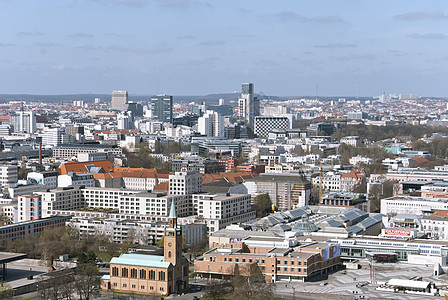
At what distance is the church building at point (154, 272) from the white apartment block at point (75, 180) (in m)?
20.6

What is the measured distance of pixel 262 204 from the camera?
1864 inches

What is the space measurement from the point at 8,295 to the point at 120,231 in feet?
37.1

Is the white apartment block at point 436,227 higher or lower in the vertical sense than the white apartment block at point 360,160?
lower

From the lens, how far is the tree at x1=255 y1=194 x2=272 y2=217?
47.3 m

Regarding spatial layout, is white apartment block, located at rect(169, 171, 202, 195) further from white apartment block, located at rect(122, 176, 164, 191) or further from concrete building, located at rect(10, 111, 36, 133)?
concrete building, located at rect(10, 111, 36, 133)

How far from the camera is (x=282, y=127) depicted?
11200cm

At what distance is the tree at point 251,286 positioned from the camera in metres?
27.1

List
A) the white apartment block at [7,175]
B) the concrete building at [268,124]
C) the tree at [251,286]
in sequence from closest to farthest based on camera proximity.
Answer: the tree at [251,286] < the white apartment block at [7,175] < the concrete building at [268,124]

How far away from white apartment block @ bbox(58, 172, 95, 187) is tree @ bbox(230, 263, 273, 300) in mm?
22832

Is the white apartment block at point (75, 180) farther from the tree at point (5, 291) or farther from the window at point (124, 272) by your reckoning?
the tree at point (5, 291)

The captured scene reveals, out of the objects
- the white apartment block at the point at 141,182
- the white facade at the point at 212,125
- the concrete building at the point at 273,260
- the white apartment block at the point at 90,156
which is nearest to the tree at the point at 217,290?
the concrete building at the point at 273,260

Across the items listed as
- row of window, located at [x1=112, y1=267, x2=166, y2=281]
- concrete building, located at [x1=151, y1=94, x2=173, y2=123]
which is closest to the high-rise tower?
row of window, located at [x1=112, y1=267, x2=166, y2=281]

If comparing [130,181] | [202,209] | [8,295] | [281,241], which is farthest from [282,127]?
[8,295]

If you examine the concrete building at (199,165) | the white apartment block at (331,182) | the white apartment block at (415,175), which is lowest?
the white apartment block at (331,182)
